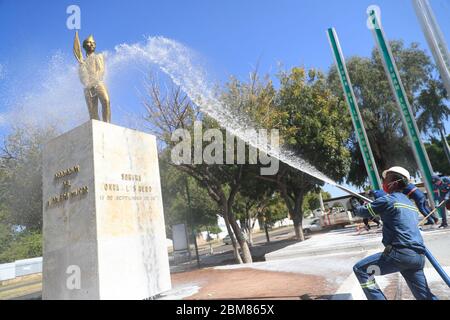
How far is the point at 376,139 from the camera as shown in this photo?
25422 millimetres

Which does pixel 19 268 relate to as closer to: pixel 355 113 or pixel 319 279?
pixel 355 113

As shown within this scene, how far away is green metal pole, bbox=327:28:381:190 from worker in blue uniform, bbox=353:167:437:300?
10.1 meters

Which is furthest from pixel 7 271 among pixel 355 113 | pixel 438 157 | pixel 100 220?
pixel 438 157

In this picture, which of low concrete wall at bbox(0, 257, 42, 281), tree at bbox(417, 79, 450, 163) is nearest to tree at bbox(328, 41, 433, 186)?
tree at bbox(417, 79, 450, 163)

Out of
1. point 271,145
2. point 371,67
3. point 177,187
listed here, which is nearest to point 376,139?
point 371,67

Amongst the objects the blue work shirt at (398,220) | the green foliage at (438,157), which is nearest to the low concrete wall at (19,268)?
the blue work shirt at (398,220)

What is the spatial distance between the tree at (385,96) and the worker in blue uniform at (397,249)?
20303 mm

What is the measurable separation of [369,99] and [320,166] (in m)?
9.19

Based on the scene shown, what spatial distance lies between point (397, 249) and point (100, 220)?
16.5 ft

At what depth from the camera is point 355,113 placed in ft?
46.5

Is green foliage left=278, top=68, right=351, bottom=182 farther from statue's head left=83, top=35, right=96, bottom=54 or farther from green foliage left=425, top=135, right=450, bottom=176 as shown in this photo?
green foliage left=425, top=135, right=450, bottom=176

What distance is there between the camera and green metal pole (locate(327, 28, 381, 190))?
45.2ft
